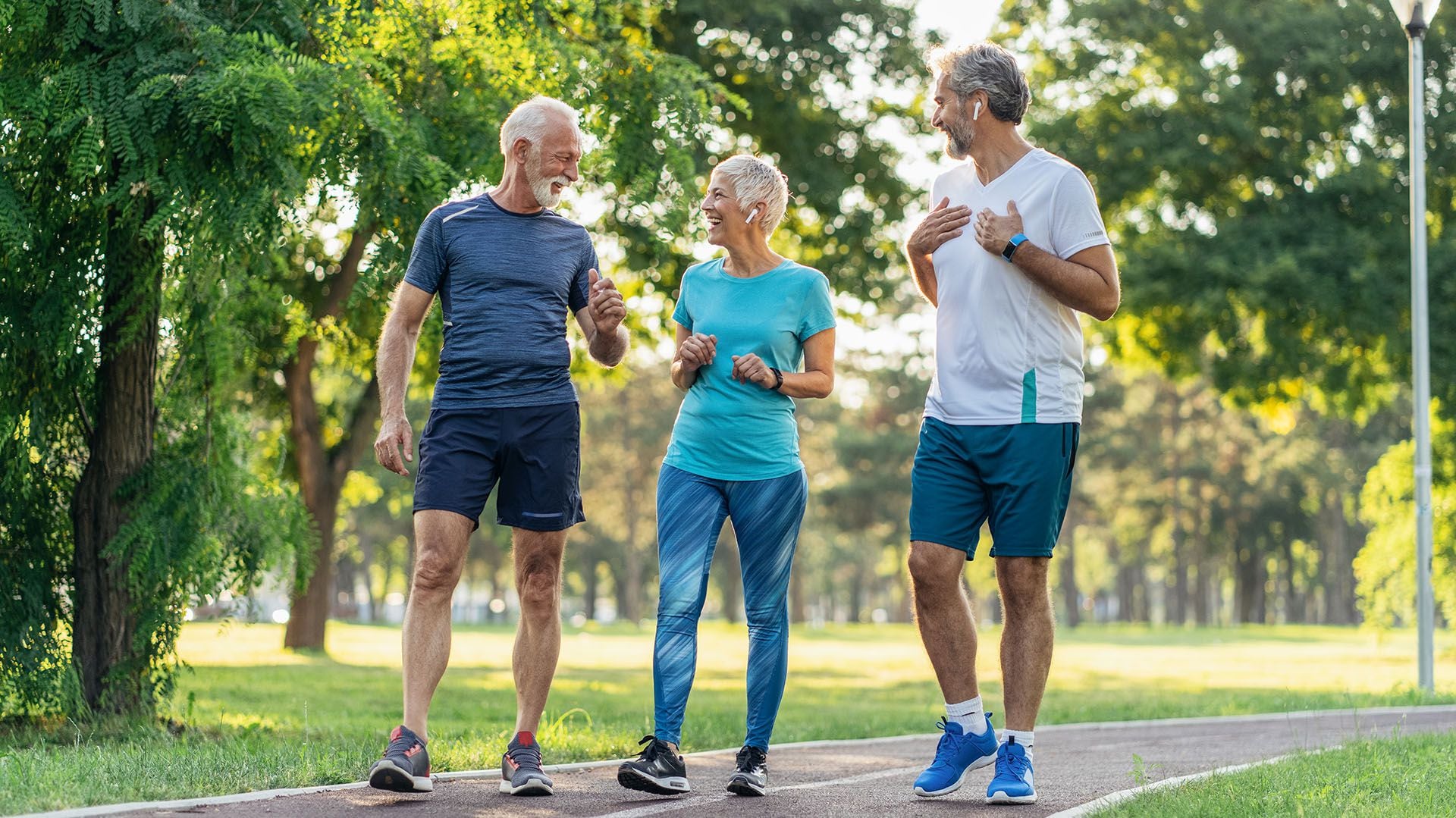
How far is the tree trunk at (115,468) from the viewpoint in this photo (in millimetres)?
8047

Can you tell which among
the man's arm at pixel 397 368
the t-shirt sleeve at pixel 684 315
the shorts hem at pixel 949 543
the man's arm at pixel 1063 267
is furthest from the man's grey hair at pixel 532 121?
the shorts hem at pixel 949 543

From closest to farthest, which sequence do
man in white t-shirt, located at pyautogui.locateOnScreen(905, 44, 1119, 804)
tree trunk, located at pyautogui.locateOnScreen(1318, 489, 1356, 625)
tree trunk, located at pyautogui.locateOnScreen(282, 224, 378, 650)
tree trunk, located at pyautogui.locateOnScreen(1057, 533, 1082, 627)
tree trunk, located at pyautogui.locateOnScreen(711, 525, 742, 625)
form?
man in white t-shirt, located at pyautogui.locateOnScreen(905, 44, 1119, 804) → tree trunk, located at pyautogui.locateOnScreen(282, 224, 378, 650) → tree trunk, located at pyautogui.locateOnScreen(711, 525, 742, 625) → tree trunk, located at pyautogui.locateOnScreen(1318, 489, 1356, 625) → tree trunk, located at pyautogui.locateOnScreen(1057, 533, 1082, 627)

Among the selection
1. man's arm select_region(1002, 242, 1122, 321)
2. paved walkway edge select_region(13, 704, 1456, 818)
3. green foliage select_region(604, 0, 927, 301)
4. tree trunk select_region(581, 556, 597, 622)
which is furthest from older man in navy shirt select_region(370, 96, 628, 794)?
tree trunk select_region(581, 556, 597, 622)

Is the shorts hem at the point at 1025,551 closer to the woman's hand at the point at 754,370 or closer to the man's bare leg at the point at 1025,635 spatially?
the man's bare leg at the point at 1025,635

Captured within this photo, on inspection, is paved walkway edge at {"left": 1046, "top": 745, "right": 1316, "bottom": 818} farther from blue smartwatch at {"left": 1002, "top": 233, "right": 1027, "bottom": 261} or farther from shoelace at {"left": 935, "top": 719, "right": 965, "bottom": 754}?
blue smartwatch at {"left": 1002, "top": 233, "right": 1027, "bottom": 261}

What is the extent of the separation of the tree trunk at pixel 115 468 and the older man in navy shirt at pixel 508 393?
2988mm

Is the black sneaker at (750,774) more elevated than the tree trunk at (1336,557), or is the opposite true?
the tree trunk at (1336,557)

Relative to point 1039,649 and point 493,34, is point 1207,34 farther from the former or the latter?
point 1039,649

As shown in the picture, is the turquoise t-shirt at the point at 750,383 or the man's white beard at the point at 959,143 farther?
the turquoise t-shirt at the point at 750,383

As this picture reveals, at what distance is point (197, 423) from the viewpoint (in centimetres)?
891

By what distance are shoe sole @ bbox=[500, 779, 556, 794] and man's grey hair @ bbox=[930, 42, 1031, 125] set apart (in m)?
2.84

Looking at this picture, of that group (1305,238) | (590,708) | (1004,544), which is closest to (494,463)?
(1004,544)

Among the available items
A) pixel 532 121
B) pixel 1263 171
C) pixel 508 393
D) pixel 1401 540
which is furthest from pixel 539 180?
pixel 1401 540

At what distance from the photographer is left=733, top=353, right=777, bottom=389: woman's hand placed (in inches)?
225
